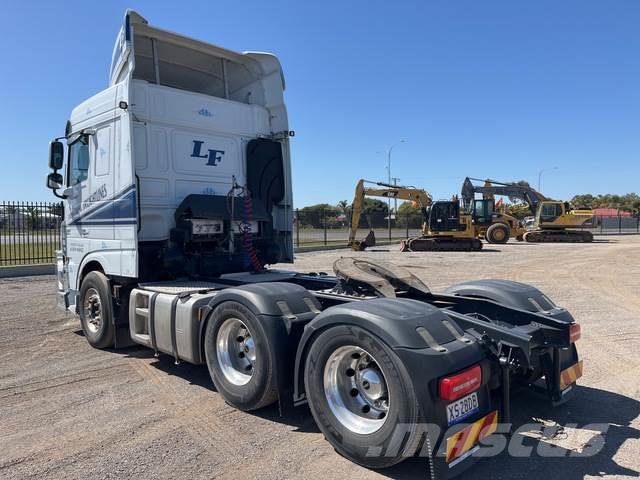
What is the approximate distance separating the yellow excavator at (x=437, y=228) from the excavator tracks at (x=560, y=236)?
30.0 feet

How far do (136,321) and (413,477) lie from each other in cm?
386

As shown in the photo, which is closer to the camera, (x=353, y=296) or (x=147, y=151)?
(x=353, y=296)

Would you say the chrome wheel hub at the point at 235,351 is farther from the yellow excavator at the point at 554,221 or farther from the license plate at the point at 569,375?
the yellow excavator at the point at 554,221

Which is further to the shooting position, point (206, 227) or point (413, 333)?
point (206, 227)

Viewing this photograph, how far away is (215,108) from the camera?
704 centimetres

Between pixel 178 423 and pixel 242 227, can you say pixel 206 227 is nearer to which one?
pixel 242 227

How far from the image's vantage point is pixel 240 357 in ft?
15.6

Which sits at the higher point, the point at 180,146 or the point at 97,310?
the point at 180,146

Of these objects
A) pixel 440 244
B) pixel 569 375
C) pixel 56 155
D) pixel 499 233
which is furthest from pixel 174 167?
pixel 499 233

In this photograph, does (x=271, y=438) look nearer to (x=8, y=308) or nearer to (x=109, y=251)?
(x=109, y=251)

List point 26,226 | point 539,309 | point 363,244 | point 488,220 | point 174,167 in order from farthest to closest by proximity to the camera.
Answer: point 488,220, point 363,244, point 26,226, point 174,167, point 539,309

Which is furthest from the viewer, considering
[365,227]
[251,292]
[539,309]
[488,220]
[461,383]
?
[365,227]

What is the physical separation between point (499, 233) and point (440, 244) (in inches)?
262

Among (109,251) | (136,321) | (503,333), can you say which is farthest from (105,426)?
(503,333)
